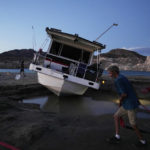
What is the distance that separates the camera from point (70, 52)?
1035 centimetres

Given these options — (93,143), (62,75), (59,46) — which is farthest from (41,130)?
(59,46)

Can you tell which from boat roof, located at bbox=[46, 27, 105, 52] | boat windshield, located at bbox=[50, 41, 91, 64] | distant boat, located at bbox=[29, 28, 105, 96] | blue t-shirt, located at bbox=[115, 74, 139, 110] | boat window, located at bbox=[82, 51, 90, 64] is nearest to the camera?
blue t-shirt, located at bbox=[115, 74, 139, 110]

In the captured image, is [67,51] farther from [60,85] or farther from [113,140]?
[113,140]

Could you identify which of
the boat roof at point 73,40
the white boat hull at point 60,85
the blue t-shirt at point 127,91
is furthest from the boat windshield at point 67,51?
the blue t-shirt at point 127,91

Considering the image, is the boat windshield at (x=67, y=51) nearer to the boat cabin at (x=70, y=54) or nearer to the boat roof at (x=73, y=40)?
the boat cabin at (x=70, y=54)

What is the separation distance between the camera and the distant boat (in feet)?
27.6

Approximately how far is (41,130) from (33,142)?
583mm

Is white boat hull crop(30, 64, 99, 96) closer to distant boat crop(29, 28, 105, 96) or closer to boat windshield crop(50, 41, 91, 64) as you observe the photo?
distant boat crop(29, 28, 105, 96)

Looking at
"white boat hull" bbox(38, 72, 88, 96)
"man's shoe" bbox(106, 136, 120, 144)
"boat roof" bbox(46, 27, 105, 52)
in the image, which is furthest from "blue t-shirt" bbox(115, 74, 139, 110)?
"boat roof" bbox(46, 27, 105, 52)

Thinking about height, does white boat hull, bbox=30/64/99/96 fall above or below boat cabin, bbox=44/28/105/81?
below

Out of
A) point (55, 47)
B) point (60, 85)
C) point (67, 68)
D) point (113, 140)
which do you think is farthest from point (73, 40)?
point (113, 140)

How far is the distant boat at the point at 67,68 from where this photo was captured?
8.42 m

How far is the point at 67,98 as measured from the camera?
967 centimetres

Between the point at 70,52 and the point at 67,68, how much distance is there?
173 cm
